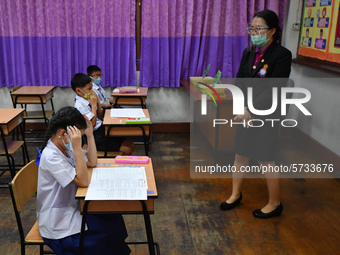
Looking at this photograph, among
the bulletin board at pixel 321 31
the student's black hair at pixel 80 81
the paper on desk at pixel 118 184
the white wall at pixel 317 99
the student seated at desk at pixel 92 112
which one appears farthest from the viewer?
the white wall at pixel 317 99

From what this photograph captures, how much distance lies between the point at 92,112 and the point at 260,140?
1.52m

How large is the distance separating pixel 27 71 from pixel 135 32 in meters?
1.50

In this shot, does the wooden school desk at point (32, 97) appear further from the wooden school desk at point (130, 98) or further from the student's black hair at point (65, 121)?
the student's black hair at point (65, 121)

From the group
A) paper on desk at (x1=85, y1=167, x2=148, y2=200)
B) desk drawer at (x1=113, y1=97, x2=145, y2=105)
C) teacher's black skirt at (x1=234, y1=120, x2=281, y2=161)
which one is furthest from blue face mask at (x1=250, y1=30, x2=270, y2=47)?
desk drawer at (x1=113, y1=97, x2=145, y2=105)

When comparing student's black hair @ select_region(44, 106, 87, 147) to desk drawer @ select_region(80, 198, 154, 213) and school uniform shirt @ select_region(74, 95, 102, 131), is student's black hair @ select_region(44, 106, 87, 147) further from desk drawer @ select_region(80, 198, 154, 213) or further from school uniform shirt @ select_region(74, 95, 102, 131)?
school uniform shirt @ select_region(74, 95, 102, 131)

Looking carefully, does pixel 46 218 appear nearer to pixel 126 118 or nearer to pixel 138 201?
pixel 138 201

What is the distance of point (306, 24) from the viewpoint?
4340 millimetres

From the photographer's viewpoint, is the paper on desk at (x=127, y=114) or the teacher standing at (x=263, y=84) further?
the paper on desk at (x=127, y=114)

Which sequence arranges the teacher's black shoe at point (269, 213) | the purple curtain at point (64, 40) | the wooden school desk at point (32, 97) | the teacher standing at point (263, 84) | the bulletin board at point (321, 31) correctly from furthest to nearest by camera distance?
1. the purple curtain at point (64, 40)
2. the wooden school desk at point (32, 97)
3. the bulletin board at point (321, 31)
4. the teacher's black shoe at point (269, 213)
5. the teacher standing at point (263, 84)

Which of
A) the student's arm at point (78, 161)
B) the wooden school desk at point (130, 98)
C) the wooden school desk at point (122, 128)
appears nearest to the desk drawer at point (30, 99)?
the wooden school desk at point (130, 98)

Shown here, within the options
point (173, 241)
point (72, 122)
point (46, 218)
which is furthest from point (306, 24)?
point (46, 218)

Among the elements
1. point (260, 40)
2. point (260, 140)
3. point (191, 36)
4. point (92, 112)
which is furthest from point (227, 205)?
point (191, 36)

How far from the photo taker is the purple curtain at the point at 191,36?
455 centimetres

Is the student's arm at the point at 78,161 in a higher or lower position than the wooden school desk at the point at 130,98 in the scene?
higher
